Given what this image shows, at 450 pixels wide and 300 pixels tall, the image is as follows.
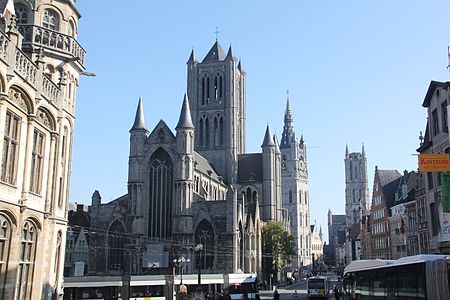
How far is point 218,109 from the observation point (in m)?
91.8

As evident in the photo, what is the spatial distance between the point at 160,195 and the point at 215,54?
37.5 metres

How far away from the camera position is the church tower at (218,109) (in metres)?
90.1

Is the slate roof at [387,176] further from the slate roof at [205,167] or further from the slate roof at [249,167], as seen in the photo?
the slate roof at [249,167]

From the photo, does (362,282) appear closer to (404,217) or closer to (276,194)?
(404,217)

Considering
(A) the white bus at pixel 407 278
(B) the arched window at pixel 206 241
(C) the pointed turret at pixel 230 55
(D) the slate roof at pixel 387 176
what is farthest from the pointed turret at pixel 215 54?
(A) the white bus at pixel 407 278

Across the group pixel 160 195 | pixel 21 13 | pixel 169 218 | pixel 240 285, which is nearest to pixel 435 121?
pixel 21 13

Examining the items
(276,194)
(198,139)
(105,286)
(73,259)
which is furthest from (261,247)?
(105,286)

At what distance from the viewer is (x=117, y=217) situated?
68688mm

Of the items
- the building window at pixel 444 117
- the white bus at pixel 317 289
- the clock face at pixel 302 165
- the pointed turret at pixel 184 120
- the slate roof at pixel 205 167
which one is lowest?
the white bus at pixel 317 289

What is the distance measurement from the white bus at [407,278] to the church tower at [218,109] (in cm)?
6737

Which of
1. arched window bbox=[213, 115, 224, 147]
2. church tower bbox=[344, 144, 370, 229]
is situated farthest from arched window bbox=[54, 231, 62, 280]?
church tower bbox=[344, 144, 370, 229]

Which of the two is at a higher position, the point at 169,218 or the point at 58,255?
the point at 169,218

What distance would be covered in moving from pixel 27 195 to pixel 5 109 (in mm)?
3302

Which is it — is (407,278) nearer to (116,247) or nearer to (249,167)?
(116,247)
